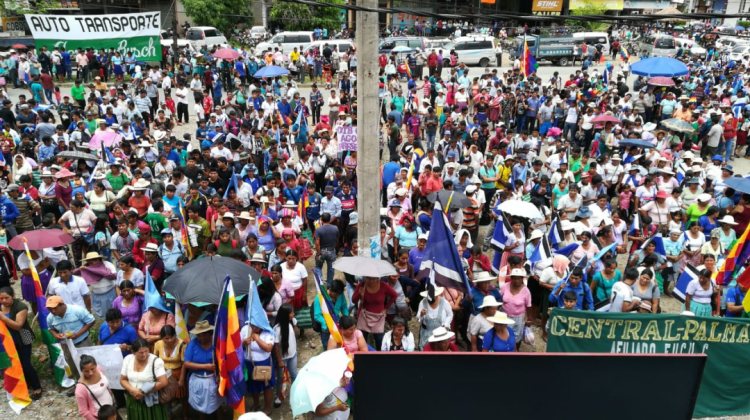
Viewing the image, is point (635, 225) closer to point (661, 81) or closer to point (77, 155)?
point (77, 155)

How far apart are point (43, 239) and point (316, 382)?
4579 mm

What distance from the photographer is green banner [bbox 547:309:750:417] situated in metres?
6.58

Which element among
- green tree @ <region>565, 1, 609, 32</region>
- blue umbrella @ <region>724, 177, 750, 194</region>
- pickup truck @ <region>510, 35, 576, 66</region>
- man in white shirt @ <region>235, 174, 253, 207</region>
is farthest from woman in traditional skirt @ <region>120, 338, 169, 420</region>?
green tree @ <region>565, 1, 609, 32</region>

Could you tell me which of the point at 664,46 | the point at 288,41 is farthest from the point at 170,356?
the point at 664,46

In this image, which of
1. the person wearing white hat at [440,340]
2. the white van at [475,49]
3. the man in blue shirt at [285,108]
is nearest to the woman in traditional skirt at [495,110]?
the man in blue shirt at [285,108]

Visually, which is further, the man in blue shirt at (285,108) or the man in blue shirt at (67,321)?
the man in blue shirt at (285,108)

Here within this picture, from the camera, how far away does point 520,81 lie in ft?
71.2

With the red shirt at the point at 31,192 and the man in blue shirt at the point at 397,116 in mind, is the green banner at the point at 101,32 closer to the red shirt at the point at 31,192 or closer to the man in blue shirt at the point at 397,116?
the man in blue shirt at the point at 397,116

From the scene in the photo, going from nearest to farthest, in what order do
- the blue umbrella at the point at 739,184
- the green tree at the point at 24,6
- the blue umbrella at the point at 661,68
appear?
the blue umbrella at the point at 739,184
the blue umbrella at the point at 661,68
the green tree at the point at 24,6

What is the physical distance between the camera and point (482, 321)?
685 centimetres

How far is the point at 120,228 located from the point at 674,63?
16.6 meters

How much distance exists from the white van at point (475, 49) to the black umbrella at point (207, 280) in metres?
28.8

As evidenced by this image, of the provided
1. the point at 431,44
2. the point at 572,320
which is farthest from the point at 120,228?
the point at 431,44

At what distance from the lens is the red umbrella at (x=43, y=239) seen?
752cm
